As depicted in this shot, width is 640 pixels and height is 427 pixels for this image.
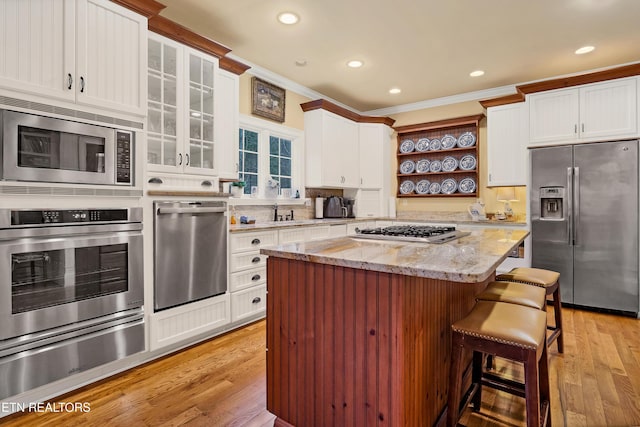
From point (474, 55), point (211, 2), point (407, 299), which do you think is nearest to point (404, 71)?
point (474, 55)

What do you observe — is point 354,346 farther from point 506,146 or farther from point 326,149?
point 506,146

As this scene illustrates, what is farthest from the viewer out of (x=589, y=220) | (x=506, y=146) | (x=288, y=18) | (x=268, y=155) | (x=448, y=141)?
(x=448, y=141)

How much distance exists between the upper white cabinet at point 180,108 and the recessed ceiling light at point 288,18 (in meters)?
0.69

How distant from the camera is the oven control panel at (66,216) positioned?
188 centimetres

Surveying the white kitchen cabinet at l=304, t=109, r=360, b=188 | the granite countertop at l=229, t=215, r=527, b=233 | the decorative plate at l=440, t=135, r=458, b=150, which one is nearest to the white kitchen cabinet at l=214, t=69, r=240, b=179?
the granite countertop at l=229, t=215, r=527, b=233

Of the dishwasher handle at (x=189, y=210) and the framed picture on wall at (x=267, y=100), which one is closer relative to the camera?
the dishwasher handle at (x=189, y=210)

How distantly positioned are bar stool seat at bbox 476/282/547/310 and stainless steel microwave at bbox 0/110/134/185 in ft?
7.97

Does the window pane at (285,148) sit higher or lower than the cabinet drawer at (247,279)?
higher

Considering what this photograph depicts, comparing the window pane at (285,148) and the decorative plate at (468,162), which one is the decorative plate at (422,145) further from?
the window pane at (285,148)

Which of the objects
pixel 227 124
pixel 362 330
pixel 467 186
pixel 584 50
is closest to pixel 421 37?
pixel 584 50

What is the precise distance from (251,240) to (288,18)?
2000mm

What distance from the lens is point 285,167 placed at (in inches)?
184

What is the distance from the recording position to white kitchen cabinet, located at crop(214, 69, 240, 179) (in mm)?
3238

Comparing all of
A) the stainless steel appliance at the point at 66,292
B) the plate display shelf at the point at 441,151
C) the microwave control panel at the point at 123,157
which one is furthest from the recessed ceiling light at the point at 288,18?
the plate display shelf at the point at 441,151
